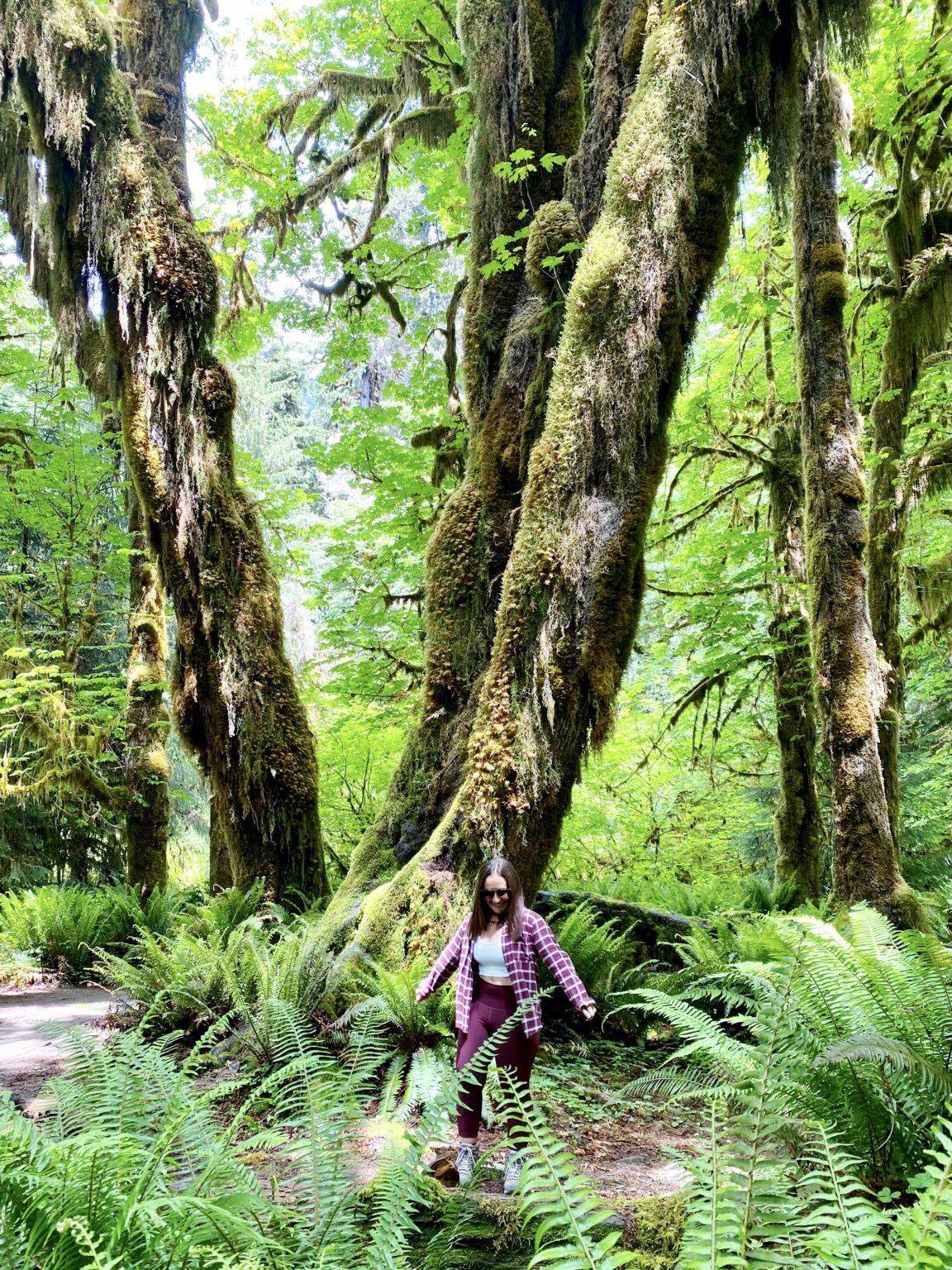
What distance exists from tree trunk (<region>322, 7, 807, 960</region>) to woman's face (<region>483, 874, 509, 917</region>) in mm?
1270

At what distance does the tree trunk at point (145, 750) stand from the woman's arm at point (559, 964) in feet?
22.8

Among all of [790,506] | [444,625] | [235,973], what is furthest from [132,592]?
[790,506]

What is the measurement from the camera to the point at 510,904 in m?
3.57

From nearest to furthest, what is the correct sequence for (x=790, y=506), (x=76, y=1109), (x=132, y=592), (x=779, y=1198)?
(x=779, y=1198) < (x=76, y=1109) < (x=790, y=506) < (x=132, y=592)

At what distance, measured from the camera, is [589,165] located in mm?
6324

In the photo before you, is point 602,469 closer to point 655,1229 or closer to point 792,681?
point 655,1229

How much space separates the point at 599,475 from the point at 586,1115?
133 inches

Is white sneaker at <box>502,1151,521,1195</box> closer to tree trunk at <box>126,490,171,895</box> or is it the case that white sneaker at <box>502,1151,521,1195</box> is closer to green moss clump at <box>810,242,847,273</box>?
green moss clump at <box>810,242,847,273</box>

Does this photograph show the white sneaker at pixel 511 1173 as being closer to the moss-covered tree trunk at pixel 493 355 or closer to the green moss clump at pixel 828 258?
the moss-covered tree trunk at pixel 493 355

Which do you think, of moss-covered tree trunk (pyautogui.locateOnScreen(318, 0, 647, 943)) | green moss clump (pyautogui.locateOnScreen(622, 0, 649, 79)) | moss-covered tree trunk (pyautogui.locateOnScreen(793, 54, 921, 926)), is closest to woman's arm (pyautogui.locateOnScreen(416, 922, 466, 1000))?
moss-covered tree trunk (pyautogui.locateOnScreen(318, 0, 647, 943))

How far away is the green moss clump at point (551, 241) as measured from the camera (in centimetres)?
596

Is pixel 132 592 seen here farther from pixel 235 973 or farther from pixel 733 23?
pixel 733 23

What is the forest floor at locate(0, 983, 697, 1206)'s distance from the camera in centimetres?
333

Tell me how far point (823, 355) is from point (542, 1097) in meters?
5.70
